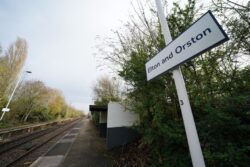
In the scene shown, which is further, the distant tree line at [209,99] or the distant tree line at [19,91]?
the distant tree line at [19,91]

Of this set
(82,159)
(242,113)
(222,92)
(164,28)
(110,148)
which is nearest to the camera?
(164,28)

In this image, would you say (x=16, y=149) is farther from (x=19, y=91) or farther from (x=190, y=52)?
(x=19, y=91)

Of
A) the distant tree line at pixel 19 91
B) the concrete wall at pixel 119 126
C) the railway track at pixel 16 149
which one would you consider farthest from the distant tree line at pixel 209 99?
the distant tree line at pixel 19 91

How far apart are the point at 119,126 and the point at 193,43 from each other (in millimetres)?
6798

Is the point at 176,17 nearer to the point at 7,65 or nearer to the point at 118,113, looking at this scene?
the point at 118,113

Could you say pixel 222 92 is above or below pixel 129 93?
below

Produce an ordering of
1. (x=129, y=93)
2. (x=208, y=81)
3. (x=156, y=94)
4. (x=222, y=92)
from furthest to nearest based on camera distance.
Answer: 1. (x=129, y=93)
2. (x=156, y=94)
3. (x=208, y=81)
4. (x=222, y=92)

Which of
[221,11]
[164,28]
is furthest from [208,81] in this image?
[164,28]

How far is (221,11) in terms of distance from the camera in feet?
11.9

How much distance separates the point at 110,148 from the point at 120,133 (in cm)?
92

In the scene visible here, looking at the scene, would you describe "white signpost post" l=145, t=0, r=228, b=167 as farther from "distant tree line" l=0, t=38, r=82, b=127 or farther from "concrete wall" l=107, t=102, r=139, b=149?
"distant tree line" l=0, t=38, r=82, b=127

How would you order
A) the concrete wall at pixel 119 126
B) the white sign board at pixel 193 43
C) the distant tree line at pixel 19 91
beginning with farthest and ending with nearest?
the distant tree line at pixel 19 91 → the concrete wall at pixel 119 126 → the white sign board at pixel 193 43

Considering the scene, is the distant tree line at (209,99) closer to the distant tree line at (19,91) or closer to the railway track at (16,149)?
the railway track at (16,149)

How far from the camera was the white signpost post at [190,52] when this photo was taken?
132 cm
